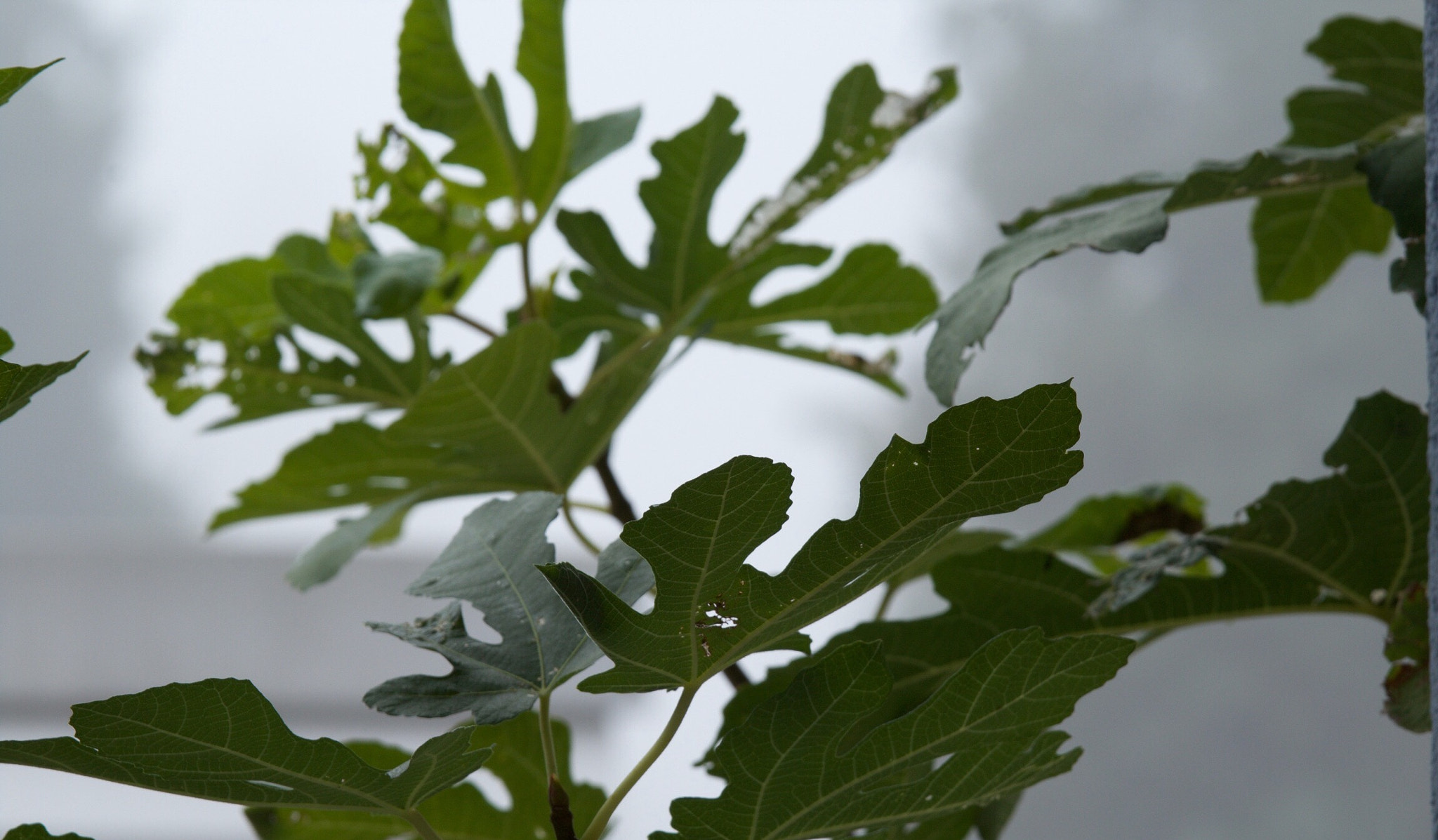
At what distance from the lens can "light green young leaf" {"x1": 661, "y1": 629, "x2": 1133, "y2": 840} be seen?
344 mm

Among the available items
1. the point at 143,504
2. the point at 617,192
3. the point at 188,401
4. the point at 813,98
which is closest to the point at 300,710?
the point at 143,504

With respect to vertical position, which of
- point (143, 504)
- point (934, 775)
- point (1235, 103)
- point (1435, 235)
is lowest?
point (934, 775)

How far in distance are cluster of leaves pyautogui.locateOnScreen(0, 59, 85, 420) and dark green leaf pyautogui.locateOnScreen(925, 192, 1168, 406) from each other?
1.01ft

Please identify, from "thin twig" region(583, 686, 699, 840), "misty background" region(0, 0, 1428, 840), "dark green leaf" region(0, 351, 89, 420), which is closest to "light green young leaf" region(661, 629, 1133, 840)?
"thin twig" region(583, 686, 699, 840)

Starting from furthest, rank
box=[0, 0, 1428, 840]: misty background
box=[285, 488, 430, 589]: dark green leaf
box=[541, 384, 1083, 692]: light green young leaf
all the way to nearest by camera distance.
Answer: box=[0, 0, 1428, 840]: misty background → box=[285, 488, 430, 589]: dark green leaf → box=[541, 384, 1083, 692]: light green young leaf

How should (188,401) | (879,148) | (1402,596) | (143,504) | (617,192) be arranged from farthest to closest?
(143,504)
(617,192)
(188,401)
(879,148)
(1402,596)

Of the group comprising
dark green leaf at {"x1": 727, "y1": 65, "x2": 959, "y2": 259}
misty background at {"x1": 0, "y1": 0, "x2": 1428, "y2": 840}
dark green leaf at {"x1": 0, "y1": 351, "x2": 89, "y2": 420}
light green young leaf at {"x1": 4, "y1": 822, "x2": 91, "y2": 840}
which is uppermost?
misty background at {"x1": 0, "y1": 0, "x2": 1428, "y2": 840}

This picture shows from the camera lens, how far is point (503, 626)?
0.39 meters

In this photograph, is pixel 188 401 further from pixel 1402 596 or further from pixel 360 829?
pixel 1402 596

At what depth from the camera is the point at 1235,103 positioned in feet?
7.26

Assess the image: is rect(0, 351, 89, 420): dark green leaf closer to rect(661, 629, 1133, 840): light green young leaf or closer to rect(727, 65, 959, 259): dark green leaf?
rect(661, 629, 1133, 840): light green young leaf

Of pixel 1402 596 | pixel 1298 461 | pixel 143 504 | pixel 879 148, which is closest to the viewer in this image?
pixel 1402 596

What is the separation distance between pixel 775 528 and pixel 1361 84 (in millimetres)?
566

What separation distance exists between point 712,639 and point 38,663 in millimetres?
3572
